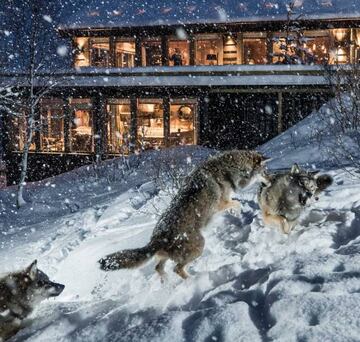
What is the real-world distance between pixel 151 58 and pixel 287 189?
25089mm

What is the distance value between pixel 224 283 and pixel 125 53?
26834 mm

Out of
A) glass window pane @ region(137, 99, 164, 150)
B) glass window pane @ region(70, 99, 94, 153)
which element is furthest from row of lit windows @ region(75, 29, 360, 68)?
glass window pane @ region(70, 99, 94, 153)

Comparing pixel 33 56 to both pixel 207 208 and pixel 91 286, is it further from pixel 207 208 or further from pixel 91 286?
pixel 207 208

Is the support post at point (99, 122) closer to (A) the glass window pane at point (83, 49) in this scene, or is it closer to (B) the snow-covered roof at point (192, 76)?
(B) the snow-covered roof at point (192, 76)

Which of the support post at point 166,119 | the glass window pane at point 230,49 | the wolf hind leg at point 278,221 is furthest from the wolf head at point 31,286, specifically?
the glass window pane at point 230,49

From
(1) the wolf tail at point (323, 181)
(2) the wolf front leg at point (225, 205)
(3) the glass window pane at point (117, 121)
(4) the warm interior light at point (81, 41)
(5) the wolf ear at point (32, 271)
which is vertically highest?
(4) the warm interior light at point (81, 41)

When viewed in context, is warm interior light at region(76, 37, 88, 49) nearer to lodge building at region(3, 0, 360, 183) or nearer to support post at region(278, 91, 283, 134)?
lodge building at region(3, 0, 360, 183)

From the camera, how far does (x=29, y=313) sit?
219 inches

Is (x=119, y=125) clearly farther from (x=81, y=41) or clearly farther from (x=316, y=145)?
(x=316, y=145)

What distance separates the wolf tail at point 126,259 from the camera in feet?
15.2

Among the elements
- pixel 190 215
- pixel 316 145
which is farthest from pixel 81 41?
pixel 190 215

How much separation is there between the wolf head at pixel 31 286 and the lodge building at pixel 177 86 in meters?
16.9

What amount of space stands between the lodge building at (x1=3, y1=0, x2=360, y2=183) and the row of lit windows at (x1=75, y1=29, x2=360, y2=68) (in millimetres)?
62

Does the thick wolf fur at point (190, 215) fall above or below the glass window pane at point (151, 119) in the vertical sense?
below
